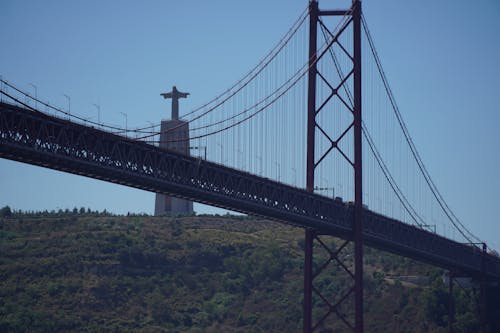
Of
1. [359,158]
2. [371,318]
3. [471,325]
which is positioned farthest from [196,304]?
[359,158]

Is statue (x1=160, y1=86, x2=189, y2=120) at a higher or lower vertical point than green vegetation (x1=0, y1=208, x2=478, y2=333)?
higher

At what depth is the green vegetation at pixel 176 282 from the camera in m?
123

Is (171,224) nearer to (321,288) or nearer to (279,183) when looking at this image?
(321,288)

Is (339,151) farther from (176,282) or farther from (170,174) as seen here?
(176,282)

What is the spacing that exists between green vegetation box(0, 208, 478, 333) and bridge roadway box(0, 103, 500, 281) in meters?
30.9

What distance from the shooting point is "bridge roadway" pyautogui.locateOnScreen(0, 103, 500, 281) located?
207 ft

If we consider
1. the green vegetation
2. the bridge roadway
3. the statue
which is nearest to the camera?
the bridge roadway

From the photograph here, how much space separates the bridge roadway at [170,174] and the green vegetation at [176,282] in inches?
1217

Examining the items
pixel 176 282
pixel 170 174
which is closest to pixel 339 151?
pixel 170 174

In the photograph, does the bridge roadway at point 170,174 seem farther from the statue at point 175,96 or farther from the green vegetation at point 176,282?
the statue at point 175,96

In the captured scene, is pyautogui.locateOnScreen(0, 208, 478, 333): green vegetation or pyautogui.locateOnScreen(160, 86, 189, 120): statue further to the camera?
pyautogui.locateOnScreen(160, 86, 189, 120): statue

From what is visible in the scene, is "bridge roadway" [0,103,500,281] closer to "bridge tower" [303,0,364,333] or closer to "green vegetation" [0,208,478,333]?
"bridge tower" [303,0,364,333]

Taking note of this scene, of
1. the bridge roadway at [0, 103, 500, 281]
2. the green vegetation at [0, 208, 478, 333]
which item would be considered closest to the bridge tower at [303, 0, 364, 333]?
the bridge roadway at [0, 103, 500, 281]

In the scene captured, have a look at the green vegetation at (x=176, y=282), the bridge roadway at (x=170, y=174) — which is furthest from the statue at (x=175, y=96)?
the bridge roadway at (x=170, y=174)
